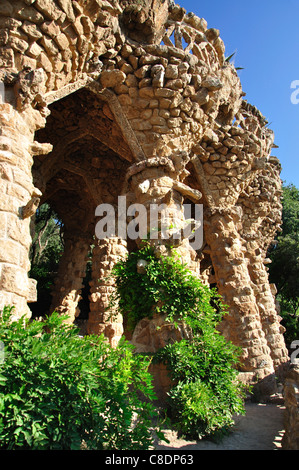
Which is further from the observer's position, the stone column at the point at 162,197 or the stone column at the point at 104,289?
the stone column at the point at 104,289

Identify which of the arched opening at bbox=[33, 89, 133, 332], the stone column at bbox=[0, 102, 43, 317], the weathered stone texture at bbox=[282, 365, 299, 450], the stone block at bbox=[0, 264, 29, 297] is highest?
the arched opening at bbox=[33, 89, 133, 332]

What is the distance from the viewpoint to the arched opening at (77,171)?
6789mm

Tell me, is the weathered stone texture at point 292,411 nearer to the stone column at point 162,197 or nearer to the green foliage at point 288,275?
the stone column at point 162,197

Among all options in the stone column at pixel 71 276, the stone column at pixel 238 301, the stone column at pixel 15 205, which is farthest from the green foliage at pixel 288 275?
the stone column at pixel 15 205

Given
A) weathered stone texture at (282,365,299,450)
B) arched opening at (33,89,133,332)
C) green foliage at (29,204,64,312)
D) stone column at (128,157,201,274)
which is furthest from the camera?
green foliage at (29,204,64,312)

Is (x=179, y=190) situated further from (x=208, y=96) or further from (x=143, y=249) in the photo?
(x=208, y=96)

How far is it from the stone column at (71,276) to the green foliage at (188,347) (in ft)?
17.2

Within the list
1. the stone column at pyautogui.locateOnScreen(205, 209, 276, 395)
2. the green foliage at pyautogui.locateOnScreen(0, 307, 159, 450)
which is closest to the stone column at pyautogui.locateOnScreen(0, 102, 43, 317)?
the green foliage at pyautogui.locateOnScreen(0, 307, 159, 450)

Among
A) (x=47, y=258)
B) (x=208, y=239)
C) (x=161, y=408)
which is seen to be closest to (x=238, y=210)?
(x=208, y=239)

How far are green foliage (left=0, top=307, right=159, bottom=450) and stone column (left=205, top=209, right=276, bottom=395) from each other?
5.03 meters

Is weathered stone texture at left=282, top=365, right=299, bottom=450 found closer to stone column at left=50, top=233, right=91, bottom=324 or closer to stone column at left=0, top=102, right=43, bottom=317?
stone column at left=0, top=102, right=43, bottom=317

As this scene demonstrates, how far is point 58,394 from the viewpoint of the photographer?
2.22 metres

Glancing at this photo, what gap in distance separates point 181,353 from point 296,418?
4.38 feet

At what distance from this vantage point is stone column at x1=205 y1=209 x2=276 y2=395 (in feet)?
23.0
